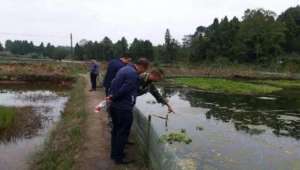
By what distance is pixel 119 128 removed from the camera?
666cm

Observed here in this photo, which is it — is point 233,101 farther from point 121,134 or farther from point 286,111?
point 121,134

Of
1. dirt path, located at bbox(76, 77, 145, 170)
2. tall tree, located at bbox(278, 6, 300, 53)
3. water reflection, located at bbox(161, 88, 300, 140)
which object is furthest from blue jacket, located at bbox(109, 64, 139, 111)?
tall tree, located at bbox(278, 6, 300, 53)

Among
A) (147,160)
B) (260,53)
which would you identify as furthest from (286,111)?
(260,53)

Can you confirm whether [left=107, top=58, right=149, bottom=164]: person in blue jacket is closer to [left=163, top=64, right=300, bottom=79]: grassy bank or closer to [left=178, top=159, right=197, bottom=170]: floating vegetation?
[left=178, top=159, right=197, bottom=170]: floating vegetation

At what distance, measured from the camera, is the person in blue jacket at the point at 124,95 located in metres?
6.28

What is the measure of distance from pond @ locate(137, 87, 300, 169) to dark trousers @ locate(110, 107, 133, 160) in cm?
204

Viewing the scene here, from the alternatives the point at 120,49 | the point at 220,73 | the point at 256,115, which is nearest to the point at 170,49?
the point at 220,73

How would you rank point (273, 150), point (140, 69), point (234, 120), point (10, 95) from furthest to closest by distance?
point (10, 95)
point (234, 120)
point (273, 150)
point (140, 69)

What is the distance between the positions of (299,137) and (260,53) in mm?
65517

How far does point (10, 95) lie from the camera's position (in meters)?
20.9

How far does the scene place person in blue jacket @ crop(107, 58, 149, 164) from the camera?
6277 millimetres

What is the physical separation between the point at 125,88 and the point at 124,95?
0.16 meters

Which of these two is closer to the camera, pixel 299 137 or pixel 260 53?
pixel 299 137

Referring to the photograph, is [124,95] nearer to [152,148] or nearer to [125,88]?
[125,88]
